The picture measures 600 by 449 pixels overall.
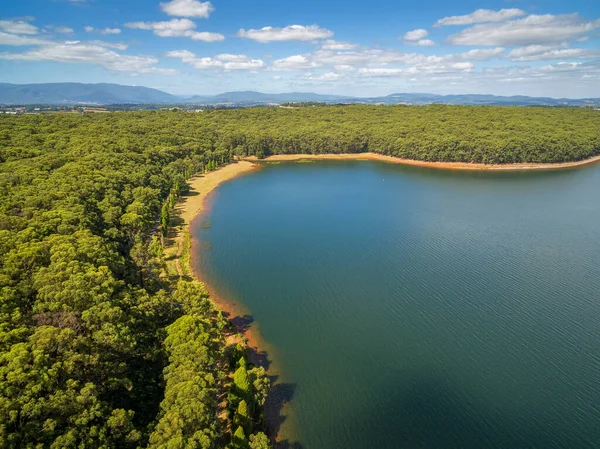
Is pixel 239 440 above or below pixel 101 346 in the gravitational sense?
below

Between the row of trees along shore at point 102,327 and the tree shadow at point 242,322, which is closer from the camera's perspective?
the row of trees along shore at point 102,327

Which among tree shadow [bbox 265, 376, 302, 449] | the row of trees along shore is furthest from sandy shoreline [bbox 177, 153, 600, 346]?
tree shadow [bbox 265, 376, 302, 449]

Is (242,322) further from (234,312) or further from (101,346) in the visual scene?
(101,346)

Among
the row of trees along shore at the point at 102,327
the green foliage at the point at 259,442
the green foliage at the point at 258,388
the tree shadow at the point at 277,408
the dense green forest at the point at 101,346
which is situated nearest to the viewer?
the dense green forest at the point at 101,346

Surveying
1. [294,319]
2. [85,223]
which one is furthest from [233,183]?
[294,319]

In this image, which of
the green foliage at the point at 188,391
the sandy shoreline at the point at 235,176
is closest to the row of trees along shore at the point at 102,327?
the green foliage at the point at 188,391

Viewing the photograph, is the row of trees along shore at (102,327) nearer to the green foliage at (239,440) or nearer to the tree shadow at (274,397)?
the green foliage at (239,440)

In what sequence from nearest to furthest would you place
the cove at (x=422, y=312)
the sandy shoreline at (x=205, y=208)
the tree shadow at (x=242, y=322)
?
the cove at (x=422, y=312) → the tree shadow at (x=242, y=322) → the sandy shoreline at (x=205, y=208)

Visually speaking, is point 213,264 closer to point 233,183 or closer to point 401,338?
point 401,338

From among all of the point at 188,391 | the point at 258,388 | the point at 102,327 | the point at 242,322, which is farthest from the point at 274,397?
the point at 102,327
